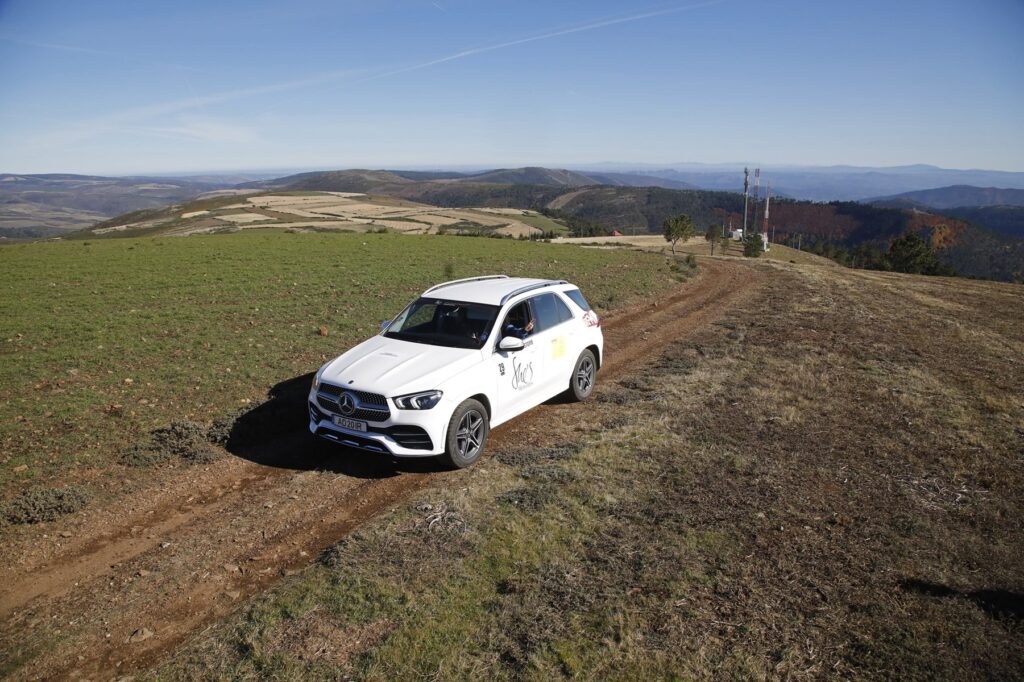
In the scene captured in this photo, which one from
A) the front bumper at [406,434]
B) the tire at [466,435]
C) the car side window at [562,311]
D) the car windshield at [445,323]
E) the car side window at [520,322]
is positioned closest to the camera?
the front bumper at [406,434]

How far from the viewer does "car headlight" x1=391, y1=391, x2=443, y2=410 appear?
6500 mm

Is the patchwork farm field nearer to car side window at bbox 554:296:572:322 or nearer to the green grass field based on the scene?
the green grass field

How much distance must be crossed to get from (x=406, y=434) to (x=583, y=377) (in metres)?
3.75

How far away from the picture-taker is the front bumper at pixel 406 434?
6.49 metres

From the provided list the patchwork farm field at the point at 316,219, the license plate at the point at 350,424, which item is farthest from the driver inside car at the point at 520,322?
the patchwork farm field at the point at 316,219

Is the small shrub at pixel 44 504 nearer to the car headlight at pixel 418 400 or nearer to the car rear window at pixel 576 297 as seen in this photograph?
the car headlight at pixel 418 400

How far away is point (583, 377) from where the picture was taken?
947 cm

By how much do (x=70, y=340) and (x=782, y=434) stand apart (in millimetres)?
13232

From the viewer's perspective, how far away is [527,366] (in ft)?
26.4

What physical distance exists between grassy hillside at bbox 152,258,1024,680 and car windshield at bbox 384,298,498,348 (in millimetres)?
1571

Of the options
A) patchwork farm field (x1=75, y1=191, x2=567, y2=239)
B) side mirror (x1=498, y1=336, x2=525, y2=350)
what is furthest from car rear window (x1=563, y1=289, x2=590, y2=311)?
patchwork farm field (x1=75, y1=191, x2=567, y2=239)

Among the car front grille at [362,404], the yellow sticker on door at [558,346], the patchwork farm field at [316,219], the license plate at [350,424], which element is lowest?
the license plate at [350,424]

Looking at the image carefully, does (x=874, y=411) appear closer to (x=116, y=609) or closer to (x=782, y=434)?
(x=782, y=434)

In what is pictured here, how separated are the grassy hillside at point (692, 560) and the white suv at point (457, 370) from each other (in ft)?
1.82
